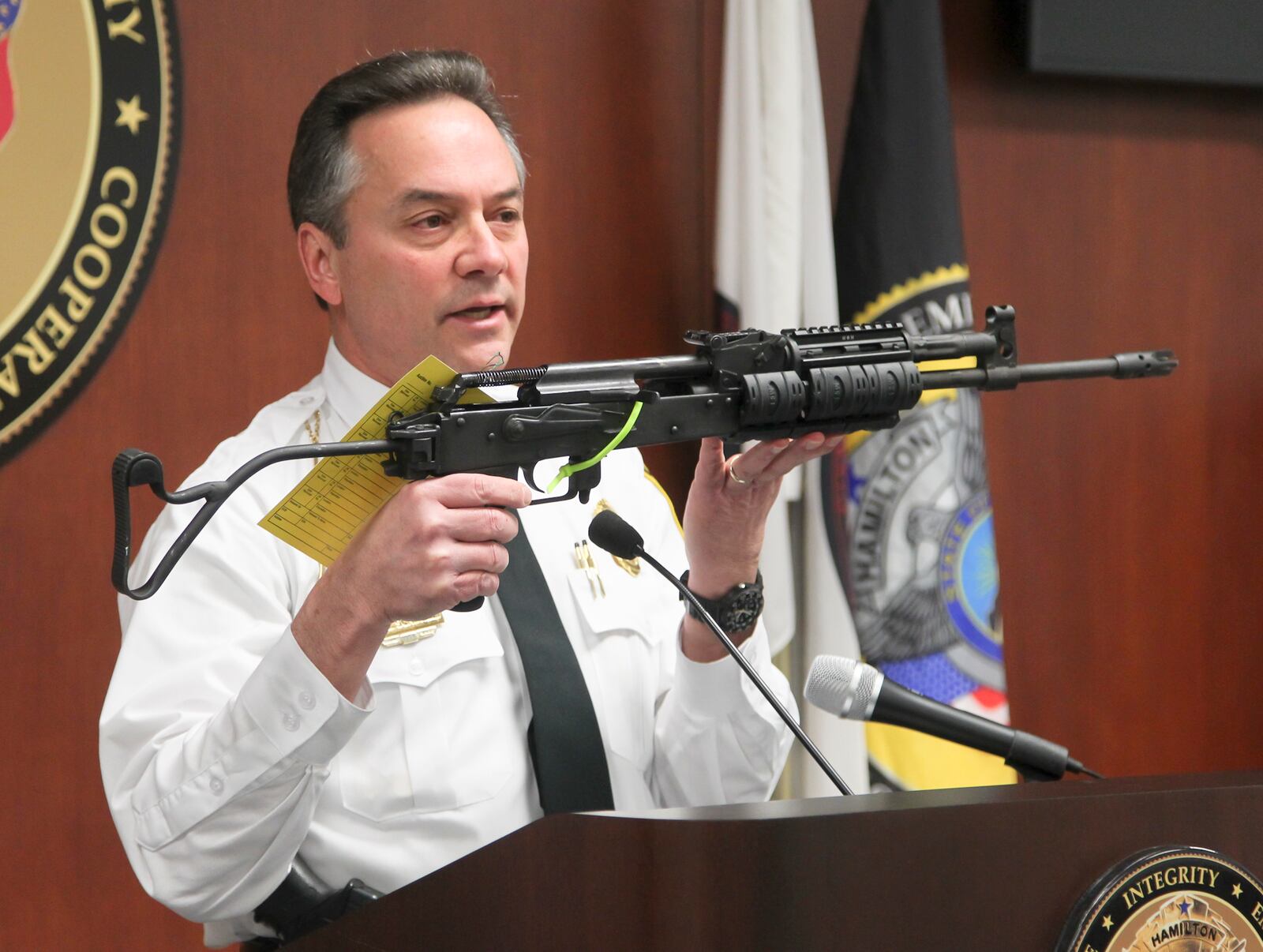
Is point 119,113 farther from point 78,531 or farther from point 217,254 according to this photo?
point 78,531

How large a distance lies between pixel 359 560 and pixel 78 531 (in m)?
1.14

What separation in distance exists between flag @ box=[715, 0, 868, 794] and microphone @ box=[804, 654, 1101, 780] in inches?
48.4

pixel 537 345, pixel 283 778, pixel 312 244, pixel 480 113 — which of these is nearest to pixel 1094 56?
pixel 537 345

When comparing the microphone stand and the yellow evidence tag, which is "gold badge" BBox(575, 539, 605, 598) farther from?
the yellow evidence tag

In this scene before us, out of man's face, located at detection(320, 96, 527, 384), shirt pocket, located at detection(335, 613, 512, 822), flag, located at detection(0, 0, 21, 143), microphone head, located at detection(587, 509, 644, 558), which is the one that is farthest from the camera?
flag, located at detection(0, 0, 21, 143)

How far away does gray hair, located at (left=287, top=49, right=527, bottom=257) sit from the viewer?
5.22 ft

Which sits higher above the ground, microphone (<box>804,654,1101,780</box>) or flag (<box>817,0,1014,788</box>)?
flag (<box>817,0,1014,788</box>)

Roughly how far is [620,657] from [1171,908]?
0.83m

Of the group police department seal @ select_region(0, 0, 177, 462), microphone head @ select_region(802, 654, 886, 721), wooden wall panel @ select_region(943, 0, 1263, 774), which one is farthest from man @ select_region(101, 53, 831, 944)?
wooden wall panel @ select_region(943, 0, 1263, 774)

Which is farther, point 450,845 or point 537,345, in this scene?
point 537,345

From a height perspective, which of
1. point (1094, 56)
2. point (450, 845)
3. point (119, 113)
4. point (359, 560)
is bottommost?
point (450, 845)

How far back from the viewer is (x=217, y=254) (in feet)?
7.26

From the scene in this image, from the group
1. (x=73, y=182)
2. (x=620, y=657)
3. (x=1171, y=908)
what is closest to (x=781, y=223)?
(x=620, y=657)

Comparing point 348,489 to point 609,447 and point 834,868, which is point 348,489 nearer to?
point 609,447
